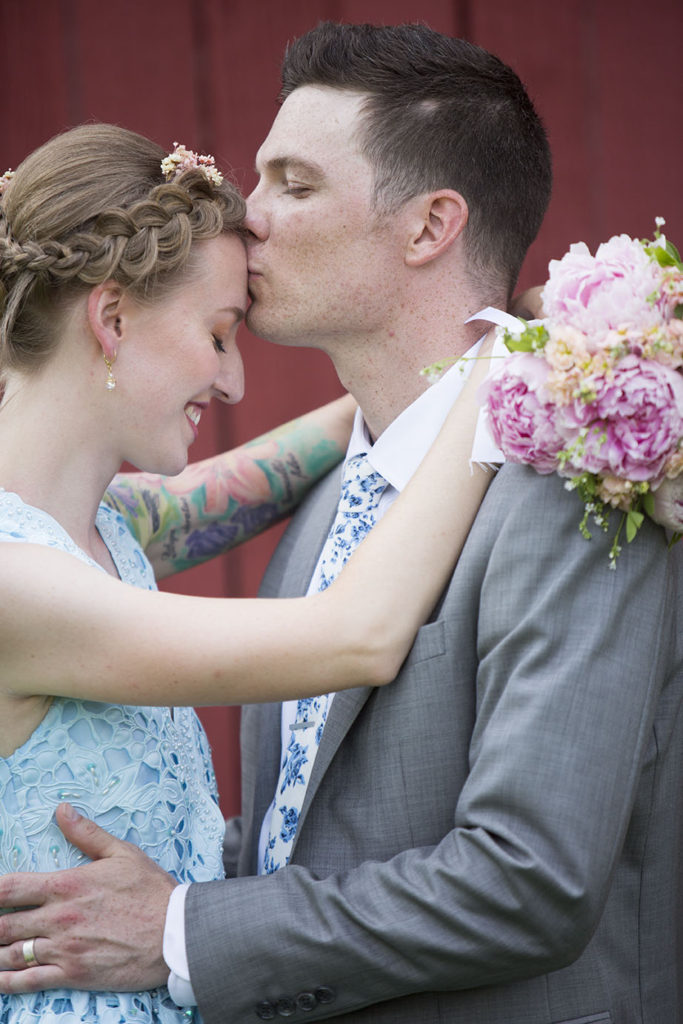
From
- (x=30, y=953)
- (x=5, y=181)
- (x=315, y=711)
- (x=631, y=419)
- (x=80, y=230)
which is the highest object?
(x=5, y=181)

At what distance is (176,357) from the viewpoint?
77.4 inches

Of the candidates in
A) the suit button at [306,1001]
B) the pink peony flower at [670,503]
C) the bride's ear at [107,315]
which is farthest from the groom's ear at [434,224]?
the suit button at [306,1001]

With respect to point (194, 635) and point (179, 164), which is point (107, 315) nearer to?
point (179, 164)

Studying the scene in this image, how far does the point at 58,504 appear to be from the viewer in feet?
6.39

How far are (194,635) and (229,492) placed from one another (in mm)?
912

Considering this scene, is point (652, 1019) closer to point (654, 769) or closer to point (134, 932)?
point (654, 769)

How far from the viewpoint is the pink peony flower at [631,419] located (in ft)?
4.74

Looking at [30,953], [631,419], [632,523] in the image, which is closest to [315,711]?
[30,953]

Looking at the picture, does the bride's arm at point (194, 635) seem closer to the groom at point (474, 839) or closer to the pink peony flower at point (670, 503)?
the groom at point (474, 839)

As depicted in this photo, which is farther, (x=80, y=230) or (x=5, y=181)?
(x=5, y=181)

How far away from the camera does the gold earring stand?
1.92 m

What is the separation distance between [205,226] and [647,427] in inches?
38.2

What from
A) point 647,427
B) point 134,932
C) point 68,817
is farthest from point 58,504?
point 647,427

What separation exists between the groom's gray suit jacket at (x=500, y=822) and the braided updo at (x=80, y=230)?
0.74 meters
